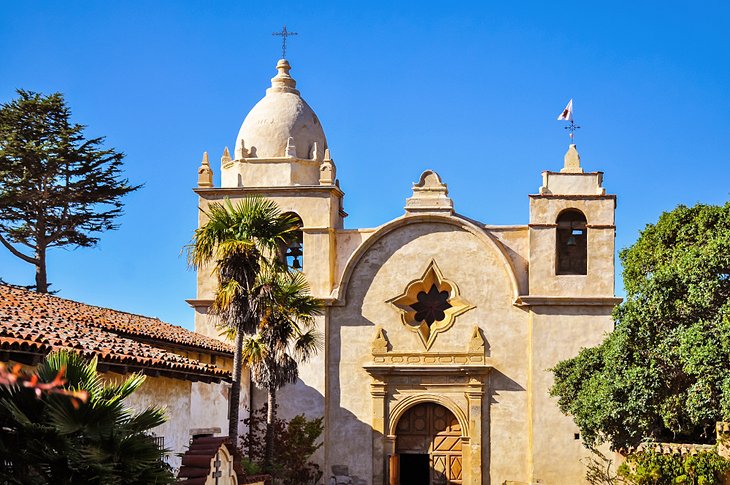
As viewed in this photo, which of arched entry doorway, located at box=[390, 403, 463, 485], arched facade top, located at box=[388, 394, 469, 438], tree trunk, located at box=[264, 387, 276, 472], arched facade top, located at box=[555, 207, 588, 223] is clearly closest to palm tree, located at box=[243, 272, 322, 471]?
tree trunk, located at box=[264, 387, 276, 472]

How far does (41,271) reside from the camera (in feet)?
141

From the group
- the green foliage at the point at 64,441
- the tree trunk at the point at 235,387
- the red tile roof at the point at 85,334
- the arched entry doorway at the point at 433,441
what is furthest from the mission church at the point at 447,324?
the green foliage at the point at 64,441

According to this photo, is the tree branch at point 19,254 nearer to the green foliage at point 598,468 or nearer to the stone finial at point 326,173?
the stone finial at point 326,173

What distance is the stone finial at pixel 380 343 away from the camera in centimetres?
3584

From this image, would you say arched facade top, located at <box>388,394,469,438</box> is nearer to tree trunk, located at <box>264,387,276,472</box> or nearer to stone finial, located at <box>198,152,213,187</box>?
tree trunk, located at <box>264,387,276,472</box>

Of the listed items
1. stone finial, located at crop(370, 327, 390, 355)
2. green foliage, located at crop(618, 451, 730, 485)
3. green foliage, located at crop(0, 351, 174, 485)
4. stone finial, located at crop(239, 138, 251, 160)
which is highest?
stone finial, located at crop(239, 138, 251, 160)

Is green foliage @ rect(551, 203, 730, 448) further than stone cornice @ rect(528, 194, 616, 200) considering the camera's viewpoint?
No

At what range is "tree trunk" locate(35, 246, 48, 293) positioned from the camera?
141 feet

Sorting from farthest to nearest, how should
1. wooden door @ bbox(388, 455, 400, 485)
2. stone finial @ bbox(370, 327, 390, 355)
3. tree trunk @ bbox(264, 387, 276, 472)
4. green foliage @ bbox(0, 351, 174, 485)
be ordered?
stone finial @ bbox(370, 327, 390, 355) → wooden door @ bbox(388, 455, 400, 485) → tree trunk @ bbox(264, 387, 276, 472) → green foliage @ bbox(0, 351, 174, 485)

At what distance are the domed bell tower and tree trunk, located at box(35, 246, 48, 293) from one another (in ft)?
29.2

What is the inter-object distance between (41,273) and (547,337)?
19.9 m

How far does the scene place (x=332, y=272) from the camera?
1444 inches

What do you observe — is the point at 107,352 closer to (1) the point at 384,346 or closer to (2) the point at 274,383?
(2) the point at 274,383

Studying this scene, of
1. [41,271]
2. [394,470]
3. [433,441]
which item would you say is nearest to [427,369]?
[433,441]
